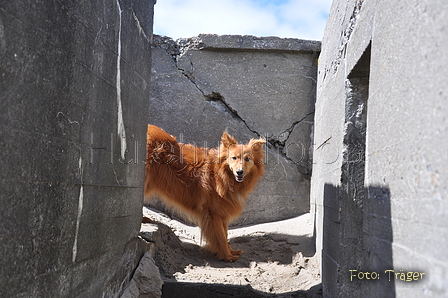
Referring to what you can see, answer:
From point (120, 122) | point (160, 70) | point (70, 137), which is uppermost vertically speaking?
point (160, 70)

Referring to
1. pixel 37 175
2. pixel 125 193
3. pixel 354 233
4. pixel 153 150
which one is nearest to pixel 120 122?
pixel 125 193

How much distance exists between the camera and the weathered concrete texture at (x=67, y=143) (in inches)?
58.4

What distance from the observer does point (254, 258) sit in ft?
16.1

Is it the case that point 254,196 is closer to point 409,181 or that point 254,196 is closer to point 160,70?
point 160,70

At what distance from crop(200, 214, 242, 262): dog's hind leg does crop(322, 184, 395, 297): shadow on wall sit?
5.44 feet

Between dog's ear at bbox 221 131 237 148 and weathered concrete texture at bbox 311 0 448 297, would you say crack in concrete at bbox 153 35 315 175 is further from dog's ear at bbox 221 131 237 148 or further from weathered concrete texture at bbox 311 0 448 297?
weathered concrete texture at bbox 311 0 448 297

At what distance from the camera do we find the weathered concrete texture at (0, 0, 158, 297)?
1.48 meters

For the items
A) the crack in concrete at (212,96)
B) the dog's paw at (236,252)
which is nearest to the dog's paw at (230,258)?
the dog's paw at (236,252)

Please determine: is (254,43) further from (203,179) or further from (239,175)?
(203,179)

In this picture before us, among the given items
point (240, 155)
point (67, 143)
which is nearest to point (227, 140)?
point (240, 155)

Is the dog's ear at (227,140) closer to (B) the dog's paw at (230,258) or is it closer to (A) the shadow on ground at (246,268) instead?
(A) the shadow on ground at (246,268)

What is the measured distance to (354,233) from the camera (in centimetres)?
265

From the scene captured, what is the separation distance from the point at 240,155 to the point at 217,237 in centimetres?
114

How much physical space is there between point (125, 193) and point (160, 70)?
11.7 ft
